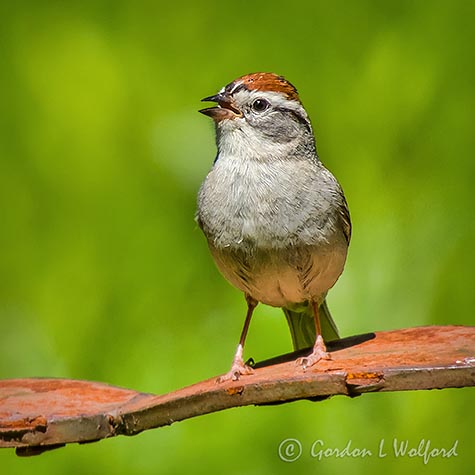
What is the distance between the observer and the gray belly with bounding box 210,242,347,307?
360cm

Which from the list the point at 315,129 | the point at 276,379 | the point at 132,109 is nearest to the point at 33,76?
the point at 132,109

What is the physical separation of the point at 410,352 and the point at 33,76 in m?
2.32

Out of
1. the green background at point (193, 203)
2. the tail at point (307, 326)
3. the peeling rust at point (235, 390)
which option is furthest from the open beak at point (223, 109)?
the peeling rust at point (235, 390)

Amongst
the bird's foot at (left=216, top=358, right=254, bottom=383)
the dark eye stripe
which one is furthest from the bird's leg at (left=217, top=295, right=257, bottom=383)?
the dark eye stripe

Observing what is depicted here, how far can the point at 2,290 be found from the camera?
168 inches

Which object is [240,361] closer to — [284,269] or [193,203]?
[284,269]

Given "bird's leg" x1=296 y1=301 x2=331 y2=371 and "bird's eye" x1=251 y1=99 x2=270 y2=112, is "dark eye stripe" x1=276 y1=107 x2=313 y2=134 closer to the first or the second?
"bird's eye" x1=251 y1=99 x2=270 y2=112

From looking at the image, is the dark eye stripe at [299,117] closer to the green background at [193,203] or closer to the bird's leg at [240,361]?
the green background at [193,203]

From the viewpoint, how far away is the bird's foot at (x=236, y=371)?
324 cm

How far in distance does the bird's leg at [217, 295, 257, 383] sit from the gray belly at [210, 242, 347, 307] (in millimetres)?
132

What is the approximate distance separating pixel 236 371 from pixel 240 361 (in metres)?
0.31

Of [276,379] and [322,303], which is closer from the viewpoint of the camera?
[276,379]

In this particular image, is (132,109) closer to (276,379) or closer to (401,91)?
(401,91)

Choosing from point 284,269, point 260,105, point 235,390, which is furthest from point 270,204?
point 235,390
